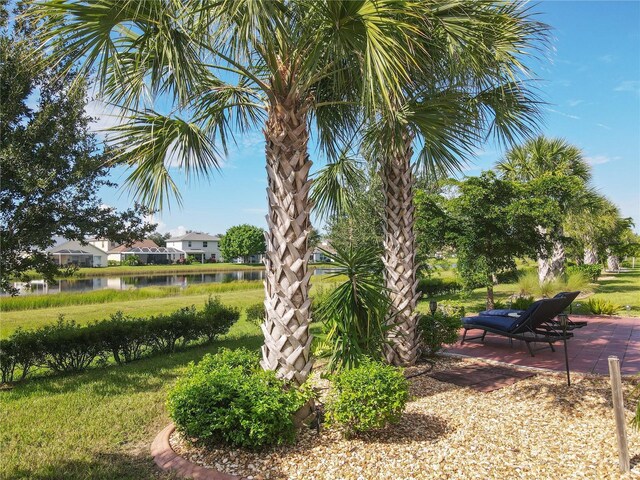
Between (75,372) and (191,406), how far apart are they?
17.2 ft

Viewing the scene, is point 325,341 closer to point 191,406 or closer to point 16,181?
point 191,406

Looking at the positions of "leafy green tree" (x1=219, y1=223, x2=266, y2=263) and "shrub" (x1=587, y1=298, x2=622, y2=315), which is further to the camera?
"leafy green tree" (x1=219, y1=223, x2=266, y2=263)

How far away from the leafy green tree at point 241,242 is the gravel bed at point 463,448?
7974 cm

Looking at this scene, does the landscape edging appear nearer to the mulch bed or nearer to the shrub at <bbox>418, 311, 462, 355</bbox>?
the mulch bed

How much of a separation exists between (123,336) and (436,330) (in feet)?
20.0

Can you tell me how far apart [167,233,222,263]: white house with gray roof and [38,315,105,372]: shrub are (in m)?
90.3

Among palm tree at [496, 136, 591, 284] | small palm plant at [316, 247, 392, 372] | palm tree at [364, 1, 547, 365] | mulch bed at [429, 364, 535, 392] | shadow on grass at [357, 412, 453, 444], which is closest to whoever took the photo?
shadow on grass at [357, 412, 453, 444]

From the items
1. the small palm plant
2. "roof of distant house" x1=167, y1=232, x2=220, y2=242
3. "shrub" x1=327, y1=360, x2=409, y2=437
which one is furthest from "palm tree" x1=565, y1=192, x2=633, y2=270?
"roof of distant house" x1=167, y1=232, x2=220, y2=242

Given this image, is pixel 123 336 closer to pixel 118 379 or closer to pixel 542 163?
pixel 118 379

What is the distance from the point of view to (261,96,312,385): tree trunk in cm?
429

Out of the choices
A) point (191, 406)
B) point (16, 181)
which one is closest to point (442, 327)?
point (191, 406)

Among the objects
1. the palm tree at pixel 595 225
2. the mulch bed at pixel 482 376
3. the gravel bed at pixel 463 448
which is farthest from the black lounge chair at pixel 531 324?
the palm tree at pixel 595 225

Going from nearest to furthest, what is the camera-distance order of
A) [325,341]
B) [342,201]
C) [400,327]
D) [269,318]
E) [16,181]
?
[269,318]
[325,341]
[16,181]
[400,327]
[342,201]

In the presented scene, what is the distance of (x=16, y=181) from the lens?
20.4 feet
